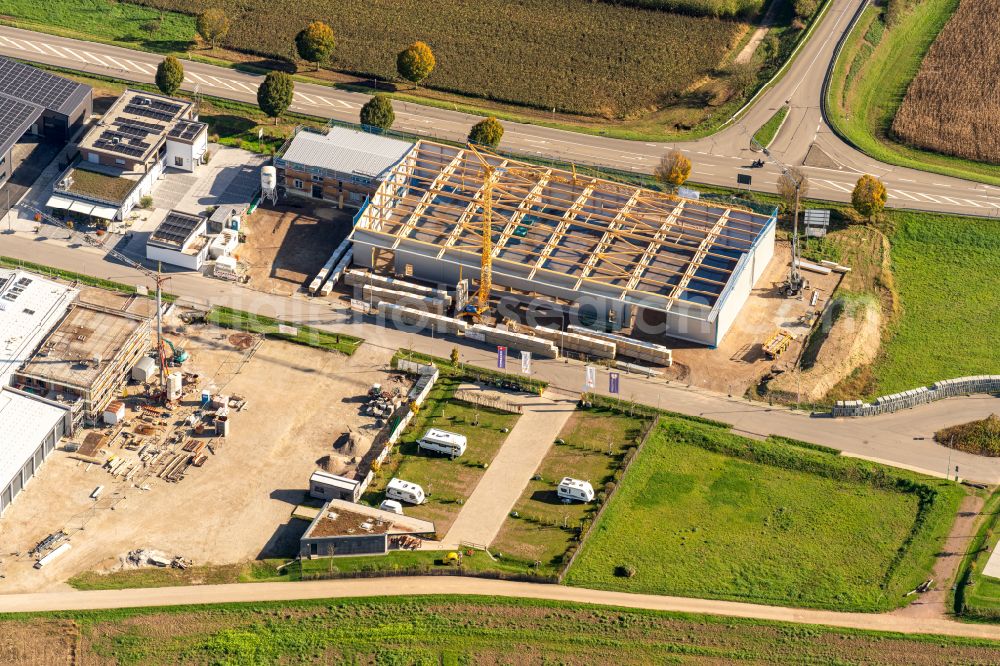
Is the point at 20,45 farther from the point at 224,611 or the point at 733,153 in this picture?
the point at 224,611

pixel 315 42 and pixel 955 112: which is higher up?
pixel 955 112

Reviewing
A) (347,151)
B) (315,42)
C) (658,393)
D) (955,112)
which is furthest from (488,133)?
(955,112)

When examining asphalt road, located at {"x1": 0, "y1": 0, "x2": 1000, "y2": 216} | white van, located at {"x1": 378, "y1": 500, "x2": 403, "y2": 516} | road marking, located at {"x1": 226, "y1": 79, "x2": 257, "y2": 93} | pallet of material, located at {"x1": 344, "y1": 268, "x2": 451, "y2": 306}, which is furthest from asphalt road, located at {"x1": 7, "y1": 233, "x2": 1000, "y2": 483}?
road marking, located at {"x1": 226, "y1": 79, "x2": 257, "y2": 93}

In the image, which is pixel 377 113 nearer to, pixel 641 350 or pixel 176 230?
pixel 176 230

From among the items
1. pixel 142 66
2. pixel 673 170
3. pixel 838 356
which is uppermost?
pixel 673 170

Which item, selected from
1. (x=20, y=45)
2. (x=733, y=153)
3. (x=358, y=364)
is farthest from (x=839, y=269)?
(x=20, y=45)

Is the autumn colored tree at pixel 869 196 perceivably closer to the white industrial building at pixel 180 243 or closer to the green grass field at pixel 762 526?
the green grass field at pixel 762 526

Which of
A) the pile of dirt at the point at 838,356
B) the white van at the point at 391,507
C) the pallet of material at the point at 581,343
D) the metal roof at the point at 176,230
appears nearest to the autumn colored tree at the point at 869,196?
the pile of dirt at the point at 838,356
